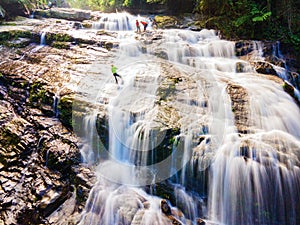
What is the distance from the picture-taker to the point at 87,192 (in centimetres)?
573

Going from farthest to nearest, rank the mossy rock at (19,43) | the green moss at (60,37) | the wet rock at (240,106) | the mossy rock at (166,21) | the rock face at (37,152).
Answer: the mossy rock at (166,21) < the green moss at (60,37) < the mossy rock at (19,43) < the wet rock at (240,106) < the rock face at (37,152)

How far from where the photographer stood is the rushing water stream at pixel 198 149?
16.1ft

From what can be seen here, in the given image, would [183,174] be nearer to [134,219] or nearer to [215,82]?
[134,219]

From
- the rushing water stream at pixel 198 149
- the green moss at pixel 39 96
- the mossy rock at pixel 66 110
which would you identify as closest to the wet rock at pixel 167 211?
the rushing water stream at pixel 198 149

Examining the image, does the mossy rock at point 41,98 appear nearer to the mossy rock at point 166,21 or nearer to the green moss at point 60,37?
the green moss at point 60,37

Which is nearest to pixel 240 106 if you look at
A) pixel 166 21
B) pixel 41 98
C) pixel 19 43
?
pixel 41 98

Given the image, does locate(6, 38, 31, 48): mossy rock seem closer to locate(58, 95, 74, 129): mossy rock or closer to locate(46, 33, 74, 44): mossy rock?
locate(46, 33, 74, 44): mossy rock

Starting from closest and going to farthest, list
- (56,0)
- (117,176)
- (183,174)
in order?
(183,174) < (117,176) < (56,0)

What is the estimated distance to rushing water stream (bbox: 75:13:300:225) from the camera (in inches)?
194

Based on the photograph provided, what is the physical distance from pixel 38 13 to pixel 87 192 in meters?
14.8

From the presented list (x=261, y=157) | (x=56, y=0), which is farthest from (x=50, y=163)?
(x=56, y=0)

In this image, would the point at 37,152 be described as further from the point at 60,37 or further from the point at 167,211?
the point at 60,37

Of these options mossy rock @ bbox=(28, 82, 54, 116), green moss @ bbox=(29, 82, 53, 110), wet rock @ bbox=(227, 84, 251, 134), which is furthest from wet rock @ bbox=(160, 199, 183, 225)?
green moss @ bbox=(29, 82, 53, 110)

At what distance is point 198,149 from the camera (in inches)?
218
